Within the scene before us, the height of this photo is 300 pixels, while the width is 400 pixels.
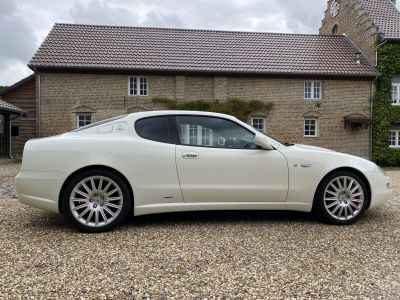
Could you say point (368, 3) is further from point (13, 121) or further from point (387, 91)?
point (13, 121)

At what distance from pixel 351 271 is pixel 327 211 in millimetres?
1590

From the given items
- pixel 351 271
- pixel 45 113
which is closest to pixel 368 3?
pixel 45 113

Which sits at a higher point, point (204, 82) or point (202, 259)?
point (204, 82)

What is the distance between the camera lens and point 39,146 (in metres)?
4.32

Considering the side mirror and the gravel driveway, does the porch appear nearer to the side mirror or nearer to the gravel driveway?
the gravel driveway

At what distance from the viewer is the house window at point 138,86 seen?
19891 millimetres

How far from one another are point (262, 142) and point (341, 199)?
133 centimetres

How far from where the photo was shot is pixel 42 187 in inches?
167

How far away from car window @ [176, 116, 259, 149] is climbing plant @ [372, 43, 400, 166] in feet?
60.0

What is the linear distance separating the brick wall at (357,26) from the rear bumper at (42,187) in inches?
828

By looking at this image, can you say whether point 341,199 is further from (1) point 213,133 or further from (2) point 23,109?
(2) point 23,109

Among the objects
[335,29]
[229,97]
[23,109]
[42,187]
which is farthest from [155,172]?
[335,29]

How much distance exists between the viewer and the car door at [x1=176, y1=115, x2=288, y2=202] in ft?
14.7

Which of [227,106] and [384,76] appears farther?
[384,76]
